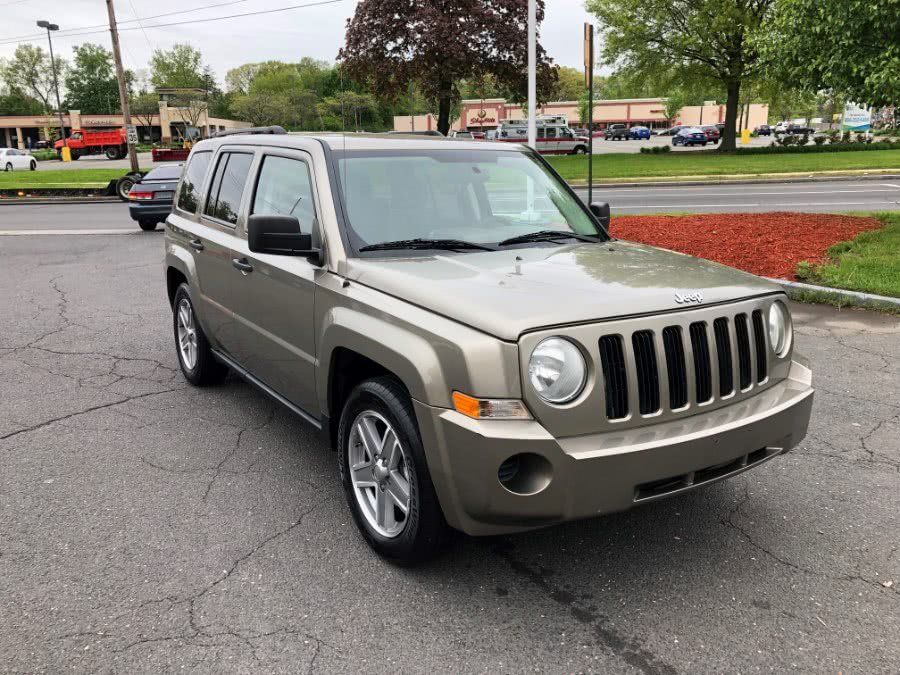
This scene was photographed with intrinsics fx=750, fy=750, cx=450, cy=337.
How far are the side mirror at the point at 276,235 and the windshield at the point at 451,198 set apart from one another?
274mm

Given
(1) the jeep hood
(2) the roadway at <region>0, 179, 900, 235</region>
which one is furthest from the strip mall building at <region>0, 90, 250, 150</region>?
(1) the jeep hood

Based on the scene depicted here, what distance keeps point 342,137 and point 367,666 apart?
279cm

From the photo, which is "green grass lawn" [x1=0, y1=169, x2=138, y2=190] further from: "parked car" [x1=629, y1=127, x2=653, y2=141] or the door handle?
"parked car" [x1=629, y1=127, x2=653, y2=141]

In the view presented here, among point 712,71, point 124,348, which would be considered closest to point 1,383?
point 124,348

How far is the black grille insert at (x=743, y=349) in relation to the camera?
10.3 feet

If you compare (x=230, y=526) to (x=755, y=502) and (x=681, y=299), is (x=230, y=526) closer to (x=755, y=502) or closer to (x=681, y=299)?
(x=681, y=299)

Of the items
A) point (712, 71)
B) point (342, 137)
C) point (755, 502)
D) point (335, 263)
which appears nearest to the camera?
point (335, 263)

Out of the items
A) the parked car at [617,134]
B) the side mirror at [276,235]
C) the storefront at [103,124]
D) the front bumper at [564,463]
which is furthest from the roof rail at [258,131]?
the parked car at [617,134]

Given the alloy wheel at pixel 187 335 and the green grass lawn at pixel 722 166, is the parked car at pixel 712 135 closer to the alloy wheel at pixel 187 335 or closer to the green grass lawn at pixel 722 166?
the green grass lawn at pixel 722 166

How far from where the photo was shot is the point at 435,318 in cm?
293

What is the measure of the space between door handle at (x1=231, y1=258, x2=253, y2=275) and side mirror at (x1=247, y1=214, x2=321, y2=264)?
85 cm

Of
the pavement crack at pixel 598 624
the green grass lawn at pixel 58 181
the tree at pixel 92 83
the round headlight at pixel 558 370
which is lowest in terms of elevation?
the pavement crack at pixel 598 624

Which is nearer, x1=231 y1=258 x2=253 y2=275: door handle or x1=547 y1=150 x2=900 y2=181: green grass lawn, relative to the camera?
x1=231 y1=258 x2=253 y2=275: door handle

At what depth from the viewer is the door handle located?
4344 mm
